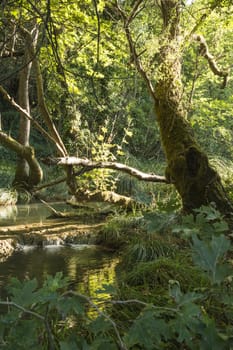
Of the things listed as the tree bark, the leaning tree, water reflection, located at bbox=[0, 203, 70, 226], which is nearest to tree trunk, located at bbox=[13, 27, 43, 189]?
the tree bark

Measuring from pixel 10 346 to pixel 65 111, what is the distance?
543 inches

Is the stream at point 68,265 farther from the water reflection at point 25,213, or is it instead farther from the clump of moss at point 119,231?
the water reflection at point 25,213

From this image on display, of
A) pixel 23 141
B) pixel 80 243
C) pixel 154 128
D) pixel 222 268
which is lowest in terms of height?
pixel 80 243

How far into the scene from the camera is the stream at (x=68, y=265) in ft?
16.6

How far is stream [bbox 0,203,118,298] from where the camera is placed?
199 inches

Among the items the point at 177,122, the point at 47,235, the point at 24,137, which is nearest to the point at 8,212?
the point at 24,137

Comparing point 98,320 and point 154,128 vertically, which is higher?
point 154,128

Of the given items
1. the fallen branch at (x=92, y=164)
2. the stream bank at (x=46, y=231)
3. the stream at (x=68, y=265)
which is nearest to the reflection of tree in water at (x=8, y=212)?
the stream bank at (x=46, y=231)

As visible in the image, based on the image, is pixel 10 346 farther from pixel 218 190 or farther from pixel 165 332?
pixel 218 190

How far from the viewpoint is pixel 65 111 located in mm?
14609

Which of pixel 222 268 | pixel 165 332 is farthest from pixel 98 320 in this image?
pixel 222 268

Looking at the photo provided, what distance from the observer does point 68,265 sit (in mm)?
5902

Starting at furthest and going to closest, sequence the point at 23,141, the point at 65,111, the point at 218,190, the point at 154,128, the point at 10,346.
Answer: the point at 154,128, the point at 65,111, the point at 23,141, the point at 218,190, the point at 10,346

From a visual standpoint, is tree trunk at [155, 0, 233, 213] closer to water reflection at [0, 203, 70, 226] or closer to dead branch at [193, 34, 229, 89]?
dead branch at [193, 34, 229, 89]
